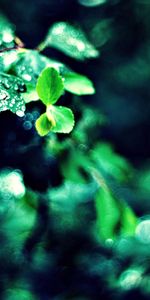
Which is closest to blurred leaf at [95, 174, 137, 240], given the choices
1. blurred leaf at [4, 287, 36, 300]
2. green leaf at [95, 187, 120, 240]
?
green leaf at [95, 187, 120, 240]

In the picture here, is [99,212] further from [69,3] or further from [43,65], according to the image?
[69,3]

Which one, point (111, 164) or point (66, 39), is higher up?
point (66, 39)

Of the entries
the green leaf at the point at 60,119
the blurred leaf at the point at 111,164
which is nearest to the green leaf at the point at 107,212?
the blurred leaf at the point at 111,164

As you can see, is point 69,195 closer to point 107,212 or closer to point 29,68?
point 107,212

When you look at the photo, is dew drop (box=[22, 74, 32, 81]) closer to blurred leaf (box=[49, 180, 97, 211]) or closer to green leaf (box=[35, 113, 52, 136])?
green leaf (box=[35, 113, 52, 136])

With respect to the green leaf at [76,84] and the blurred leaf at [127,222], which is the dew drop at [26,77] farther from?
the blurred leaf at [127,222]

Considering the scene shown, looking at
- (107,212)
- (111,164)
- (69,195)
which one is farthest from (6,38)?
(69,195)
